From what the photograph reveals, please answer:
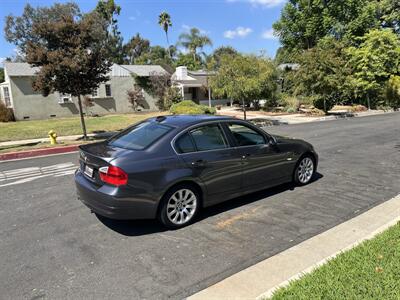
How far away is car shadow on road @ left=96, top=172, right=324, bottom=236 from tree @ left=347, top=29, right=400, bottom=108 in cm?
2474

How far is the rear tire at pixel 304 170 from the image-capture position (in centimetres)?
633

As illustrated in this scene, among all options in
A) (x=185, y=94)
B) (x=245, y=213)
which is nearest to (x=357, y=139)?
(x=245, y=213)

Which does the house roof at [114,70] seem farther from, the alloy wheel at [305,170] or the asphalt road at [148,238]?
the alloy wheel at [305,170]

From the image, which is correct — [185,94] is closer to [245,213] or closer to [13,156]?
[13,156]

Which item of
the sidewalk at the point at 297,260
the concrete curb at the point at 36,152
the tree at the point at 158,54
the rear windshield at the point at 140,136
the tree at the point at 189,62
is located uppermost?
the tree at the point at 158,54

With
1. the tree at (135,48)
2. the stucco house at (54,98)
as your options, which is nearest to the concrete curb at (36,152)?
the stucco house at (54,98)

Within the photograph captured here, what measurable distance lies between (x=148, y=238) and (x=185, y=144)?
1406 mm

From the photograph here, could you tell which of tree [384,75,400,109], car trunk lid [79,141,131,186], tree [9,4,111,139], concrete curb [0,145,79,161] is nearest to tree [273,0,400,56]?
tree [384,75,400,109]

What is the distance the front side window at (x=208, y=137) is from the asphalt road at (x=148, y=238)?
3.55 feet

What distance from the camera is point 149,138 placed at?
4.78 meters

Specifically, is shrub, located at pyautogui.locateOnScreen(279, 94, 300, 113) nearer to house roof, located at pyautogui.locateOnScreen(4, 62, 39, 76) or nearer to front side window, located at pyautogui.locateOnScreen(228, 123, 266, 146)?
house roof, located at pyautogui.locateOnScreen(4, 62, 39, 76)

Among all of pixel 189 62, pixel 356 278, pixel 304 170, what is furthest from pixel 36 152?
pixel 189 62

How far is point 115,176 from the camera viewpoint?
166 inches

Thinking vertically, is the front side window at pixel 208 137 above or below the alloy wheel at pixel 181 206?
above
